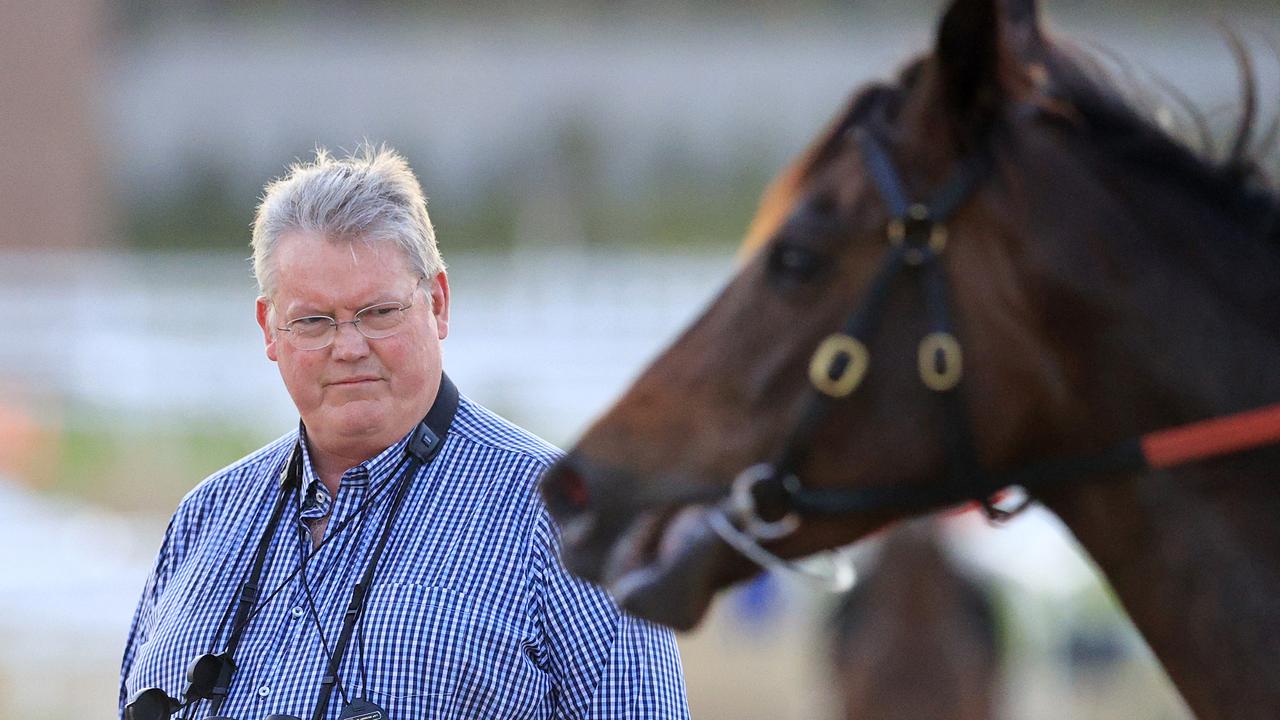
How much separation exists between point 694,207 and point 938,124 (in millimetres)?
18475

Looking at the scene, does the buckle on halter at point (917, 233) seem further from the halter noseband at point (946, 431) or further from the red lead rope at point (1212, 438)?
the red lead rope at point (1212, 438)

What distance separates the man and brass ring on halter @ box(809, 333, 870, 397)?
63 centimetres

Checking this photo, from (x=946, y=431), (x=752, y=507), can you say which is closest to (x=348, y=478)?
(x=752, y=507)

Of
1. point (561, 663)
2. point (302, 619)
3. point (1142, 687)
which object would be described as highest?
point (302, 619)

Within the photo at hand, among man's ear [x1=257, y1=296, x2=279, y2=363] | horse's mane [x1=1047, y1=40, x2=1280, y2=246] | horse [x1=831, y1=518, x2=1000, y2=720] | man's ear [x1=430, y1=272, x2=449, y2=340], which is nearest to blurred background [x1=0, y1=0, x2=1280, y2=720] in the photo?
horse [x1=831, y1=518, x2=1000, y2=720]

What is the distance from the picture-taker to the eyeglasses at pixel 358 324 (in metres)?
2.53

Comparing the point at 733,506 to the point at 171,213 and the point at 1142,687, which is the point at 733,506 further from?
the point at 171,213

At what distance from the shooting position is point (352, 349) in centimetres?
252

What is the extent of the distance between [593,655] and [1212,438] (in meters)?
A: 1.01

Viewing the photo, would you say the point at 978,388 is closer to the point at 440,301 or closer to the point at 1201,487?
the point at 1201,487

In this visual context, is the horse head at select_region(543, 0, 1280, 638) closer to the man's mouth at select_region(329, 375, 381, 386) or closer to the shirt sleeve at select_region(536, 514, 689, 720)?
the shirt sleeve at select_region(536, 514, 689, 720)

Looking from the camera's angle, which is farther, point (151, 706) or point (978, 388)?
point (151, 706)

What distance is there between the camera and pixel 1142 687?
23.3 ft

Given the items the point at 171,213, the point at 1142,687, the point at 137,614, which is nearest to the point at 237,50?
the point at 171,213
